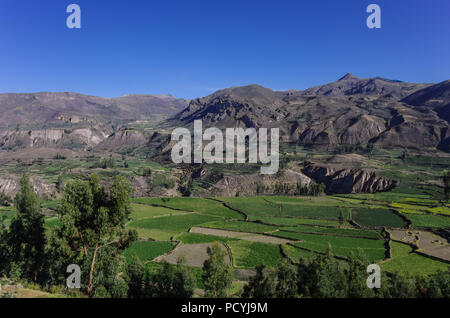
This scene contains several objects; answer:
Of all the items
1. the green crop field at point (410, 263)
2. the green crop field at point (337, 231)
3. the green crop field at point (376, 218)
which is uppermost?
the green crop field at point (376, 218)

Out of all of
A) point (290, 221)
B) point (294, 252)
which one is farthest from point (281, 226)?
point (294, 252)

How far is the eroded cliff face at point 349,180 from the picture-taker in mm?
124688

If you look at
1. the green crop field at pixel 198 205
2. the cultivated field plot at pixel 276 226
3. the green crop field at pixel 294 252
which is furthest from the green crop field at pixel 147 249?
the green crop field at pixel 198 205

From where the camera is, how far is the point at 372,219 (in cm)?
7825

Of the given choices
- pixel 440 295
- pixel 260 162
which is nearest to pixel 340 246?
pixel 440 295

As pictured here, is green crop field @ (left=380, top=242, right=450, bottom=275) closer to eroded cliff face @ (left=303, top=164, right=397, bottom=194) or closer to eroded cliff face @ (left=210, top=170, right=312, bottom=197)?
eroded cliff face @ (left=303, top=164, right=397, bottom=194)

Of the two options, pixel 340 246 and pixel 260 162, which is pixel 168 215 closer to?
pixel 340 246

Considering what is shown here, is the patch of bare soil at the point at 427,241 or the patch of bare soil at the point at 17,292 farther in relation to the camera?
the patch of bare soil at the point at 427,241

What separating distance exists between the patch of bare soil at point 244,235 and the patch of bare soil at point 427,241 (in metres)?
24.3

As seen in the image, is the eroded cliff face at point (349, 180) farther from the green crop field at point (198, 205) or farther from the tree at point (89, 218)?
the tree at point (89, 218)
